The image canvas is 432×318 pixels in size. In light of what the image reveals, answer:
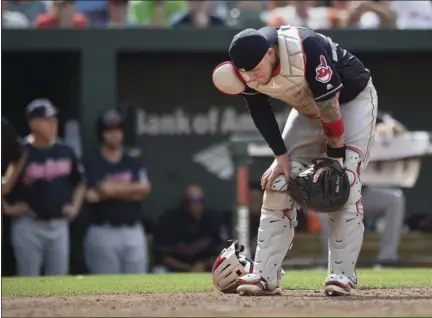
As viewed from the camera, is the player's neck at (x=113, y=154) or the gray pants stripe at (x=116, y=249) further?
the player's neck at (x=113, y=154)

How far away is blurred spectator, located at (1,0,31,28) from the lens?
1113 centimetres

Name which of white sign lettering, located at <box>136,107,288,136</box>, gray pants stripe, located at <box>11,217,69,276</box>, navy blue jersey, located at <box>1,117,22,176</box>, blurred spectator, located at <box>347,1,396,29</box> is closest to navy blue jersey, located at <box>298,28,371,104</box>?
navy blue jersey, located at <box>1,117,22,176</box>

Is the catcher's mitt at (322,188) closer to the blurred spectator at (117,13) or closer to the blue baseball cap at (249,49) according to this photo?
the blue baseball cap at (249,49)

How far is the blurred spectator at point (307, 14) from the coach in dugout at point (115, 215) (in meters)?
2.07

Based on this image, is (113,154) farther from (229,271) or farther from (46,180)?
(229,271)

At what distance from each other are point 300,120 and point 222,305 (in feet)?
4.24

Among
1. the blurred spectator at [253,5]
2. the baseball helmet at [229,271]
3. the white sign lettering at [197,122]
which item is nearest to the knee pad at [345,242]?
the baseball helmet at [229,271]

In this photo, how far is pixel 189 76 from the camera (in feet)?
39.4

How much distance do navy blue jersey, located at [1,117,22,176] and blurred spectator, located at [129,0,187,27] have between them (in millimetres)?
2565

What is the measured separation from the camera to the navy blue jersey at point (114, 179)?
33.8 feet

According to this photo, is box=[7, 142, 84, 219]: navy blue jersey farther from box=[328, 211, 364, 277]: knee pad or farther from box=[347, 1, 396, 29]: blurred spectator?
box=[328, 211, 364, 277]: knee pad

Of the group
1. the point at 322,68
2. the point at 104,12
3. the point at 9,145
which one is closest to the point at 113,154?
the point at 9,145

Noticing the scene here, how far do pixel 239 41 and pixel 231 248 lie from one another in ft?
4.55

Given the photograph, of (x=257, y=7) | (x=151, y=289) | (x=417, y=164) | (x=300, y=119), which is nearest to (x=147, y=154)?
(x=257, y=7)
